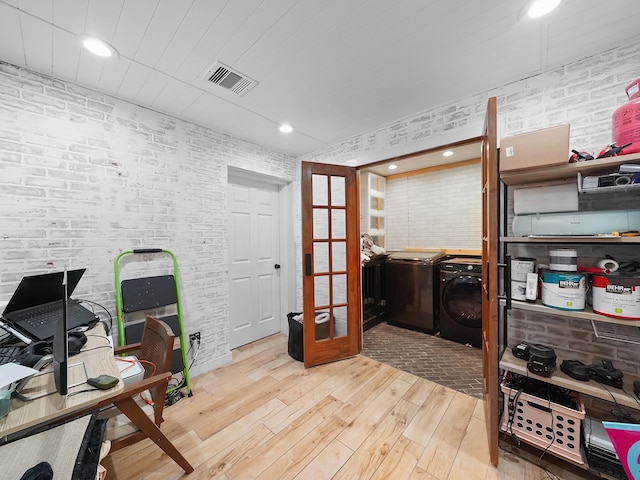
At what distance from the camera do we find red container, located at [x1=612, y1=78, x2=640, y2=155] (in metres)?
1.23

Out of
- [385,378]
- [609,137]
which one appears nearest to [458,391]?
[385,378]

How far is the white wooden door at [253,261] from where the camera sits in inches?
122

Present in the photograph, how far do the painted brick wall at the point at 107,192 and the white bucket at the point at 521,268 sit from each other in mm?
2530

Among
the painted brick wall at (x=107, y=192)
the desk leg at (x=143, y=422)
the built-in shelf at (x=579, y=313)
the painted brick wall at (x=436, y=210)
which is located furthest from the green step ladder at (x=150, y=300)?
the painted brick wall at (x=436, y=210)

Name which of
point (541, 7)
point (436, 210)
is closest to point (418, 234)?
point (436, 210)

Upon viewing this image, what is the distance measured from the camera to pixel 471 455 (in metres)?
1.56


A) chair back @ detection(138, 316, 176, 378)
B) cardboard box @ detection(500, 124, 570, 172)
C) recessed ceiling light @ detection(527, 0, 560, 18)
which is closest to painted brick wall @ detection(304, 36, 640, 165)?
cardboard box @ detection(500, 124, 570, 172)

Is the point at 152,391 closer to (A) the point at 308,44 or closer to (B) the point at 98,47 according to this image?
(B) the point at 98,47

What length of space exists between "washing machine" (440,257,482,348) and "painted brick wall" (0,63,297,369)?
8.69 ft

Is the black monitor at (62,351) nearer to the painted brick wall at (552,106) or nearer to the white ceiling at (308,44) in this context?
the white ceiling at (308,44)

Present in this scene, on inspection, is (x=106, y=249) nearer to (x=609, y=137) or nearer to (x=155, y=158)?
(x=155, y=158)

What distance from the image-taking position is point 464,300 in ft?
9.97

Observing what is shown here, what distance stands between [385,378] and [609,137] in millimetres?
2406

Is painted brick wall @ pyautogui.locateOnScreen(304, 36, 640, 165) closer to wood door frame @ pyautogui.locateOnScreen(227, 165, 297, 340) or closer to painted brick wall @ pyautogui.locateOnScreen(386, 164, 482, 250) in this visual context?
wood door frame @ pyautogui.locateOnScreen(227, 165, 297, 340)
